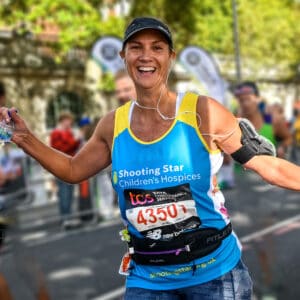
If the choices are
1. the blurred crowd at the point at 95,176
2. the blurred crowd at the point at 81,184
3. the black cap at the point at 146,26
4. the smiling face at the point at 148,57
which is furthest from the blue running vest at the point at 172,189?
the blurred crowd at the point at 81,184

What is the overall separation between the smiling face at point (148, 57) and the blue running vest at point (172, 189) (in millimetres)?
145

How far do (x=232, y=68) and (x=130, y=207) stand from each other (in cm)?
2994

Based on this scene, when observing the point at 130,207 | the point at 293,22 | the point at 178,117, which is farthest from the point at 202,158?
the point at 293,22

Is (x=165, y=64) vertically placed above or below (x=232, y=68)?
above

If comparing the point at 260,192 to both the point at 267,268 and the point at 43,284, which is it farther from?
the point at 43,284

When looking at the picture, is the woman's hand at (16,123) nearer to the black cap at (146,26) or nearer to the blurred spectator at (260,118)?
the black cap at (146,26)

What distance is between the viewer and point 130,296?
2.31 m

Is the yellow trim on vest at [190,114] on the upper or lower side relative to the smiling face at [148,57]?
lower

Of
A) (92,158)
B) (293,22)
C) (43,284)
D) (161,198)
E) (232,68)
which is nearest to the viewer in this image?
(161,198)

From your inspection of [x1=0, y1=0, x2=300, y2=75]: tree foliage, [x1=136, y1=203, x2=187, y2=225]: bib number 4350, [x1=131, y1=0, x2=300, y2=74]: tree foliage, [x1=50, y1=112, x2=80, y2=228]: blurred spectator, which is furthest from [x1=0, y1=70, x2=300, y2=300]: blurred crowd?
[x1=131, y1=0, x2=300, y2=74]: tree foliage

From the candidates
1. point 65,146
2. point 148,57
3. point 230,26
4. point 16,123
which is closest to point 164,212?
point 148,57

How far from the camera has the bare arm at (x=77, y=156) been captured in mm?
2359

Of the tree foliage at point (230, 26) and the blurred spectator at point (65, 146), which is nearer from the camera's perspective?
the blurred spectator at point (65, 146)

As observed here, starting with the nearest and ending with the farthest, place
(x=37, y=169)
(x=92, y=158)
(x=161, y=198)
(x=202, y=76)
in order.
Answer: (x=161, y=198) → (x=92, y=158) → (x=37, y=169) → (x=202, y=76)
